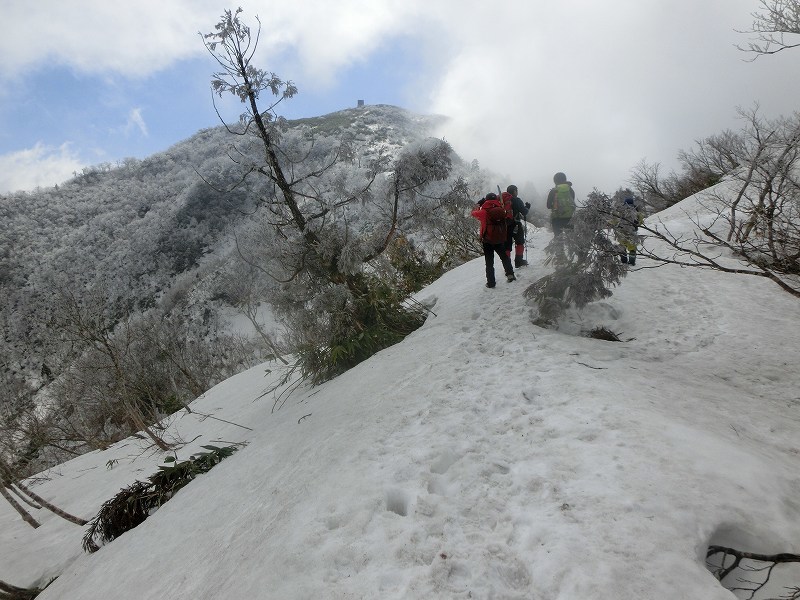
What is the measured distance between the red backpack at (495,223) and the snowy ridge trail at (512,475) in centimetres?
131

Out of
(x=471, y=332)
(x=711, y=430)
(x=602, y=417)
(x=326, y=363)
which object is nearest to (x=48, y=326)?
(x=326, y=363)

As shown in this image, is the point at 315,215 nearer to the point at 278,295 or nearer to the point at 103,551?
the point at 278,295

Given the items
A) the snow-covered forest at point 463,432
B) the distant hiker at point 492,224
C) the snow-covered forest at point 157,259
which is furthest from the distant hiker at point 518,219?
the snow-covered forest at point 157,259

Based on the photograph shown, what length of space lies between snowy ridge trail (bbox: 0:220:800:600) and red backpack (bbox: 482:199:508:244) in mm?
1310

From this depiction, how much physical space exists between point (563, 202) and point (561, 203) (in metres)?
0.04

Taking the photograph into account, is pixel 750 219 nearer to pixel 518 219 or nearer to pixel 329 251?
pixel 518 219

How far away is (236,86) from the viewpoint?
247 inches

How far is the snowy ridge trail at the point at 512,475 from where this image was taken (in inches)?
96.6

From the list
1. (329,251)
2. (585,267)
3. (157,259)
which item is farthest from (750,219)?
(157,259)

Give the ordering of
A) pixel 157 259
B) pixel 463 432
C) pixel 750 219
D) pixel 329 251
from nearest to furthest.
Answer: pixel 463 432 < pixel 750 219 < pixel 329 251 < pixel 157 259

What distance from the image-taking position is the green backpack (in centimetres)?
828

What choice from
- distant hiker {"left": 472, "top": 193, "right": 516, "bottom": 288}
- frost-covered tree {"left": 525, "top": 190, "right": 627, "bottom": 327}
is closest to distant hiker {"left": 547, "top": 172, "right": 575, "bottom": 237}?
distant hiker {"left": 472, "top": 193, "right": 516, "bottom": 288}

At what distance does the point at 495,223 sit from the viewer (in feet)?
24.3

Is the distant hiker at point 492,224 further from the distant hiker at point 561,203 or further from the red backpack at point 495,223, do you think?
the distant hiker at point 561,203
